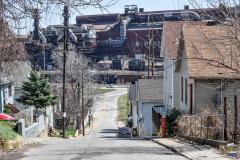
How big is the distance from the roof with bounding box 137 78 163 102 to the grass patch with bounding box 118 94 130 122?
41.2 m

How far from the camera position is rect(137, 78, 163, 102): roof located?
187ft

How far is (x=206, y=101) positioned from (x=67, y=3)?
80.2ft

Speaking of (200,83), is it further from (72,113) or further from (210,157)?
(72,113)

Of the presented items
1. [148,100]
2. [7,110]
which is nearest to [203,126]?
[7,110]

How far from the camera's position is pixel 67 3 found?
1031cm

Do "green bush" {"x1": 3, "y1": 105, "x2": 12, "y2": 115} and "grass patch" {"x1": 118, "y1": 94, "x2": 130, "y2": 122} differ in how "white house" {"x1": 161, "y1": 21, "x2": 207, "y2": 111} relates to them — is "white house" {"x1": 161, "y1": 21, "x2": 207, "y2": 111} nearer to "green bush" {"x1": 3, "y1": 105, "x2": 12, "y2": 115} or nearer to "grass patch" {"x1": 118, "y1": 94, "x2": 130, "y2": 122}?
"green bush" {"x1": 3, "y1": 105, "x2": 12, "y2": 115}

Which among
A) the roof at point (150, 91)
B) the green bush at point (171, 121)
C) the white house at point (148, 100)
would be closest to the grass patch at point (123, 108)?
the roof at point (150, 91)

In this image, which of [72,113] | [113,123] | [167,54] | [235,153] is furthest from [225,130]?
[113,123]

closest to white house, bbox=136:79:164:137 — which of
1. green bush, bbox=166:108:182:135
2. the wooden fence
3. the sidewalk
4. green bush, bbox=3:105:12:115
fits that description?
green bush, bbox=3:105:12:115

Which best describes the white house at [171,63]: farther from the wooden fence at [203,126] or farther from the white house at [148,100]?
the wooden fence at [203,126]

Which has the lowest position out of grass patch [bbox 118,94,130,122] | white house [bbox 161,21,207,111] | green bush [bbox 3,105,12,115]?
grass patch [bbox 118,94,130,122]

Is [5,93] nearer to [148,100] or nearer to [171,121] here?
[148,100]

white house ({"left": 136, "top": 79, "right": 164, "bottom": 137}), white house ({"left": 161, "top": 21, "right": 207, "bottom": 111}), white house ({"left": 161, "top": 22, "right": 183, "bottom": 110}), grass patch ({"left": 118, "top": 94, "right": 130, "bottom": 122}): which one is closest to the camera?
white house ({"left": 161, "top": 21, "right": 207, "bottom": 111})

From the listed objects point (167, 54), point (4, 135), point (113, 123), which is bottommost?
point (113, 123)
